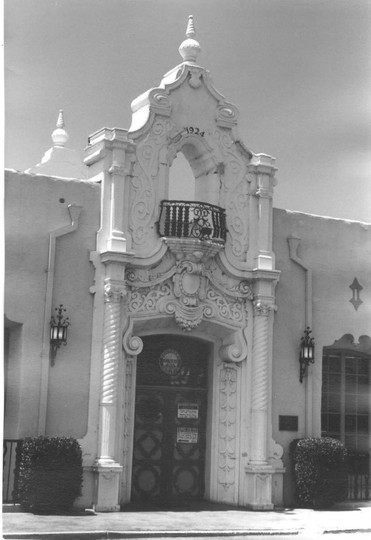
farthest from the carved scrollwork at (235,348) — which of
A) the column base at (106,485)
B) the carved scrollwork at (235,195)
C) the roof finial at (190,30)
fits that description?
the roof finial at (190,30)

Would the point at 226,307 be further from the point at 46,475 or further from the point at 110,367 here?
the point at 46,475

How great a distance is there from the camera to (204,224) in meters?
18.4

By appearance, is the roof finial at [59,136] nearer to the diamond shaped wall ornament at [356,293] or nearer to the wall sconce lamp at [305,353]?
the diamond shaped wall ornament at [356,293]

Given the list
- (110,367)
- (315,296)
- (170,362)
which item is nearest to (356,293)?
(315,296)

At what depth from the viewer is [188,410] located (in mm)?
19125

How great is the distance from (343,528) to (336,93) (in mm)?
7246

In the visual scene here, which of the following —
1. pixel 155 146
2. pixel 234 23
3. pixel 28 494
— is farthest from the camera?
pixel 155 146

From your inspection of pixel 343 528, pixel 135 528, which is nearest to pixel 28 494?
pixel 135 528

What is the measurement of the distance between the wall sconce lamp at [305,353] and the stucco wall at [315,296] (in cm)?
12

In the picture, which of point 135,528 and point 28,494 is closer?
point 135,528

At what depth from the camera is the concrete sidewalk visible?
14.3 metres

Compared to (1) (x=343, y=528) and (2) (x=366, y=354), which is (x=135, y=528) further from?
(2) (x=366, y=354)

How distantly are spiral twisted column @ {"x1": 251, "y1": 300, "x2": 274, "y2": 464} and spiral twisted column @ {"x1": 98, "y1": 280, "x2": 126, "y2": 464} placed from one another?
9.72 feet

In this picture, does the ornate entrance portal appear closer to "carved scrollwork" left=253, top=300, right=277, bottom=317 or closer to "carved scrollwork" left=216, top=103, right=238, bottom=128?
"carved scrollwork" left=253, top=300, right=277, bottom=317
